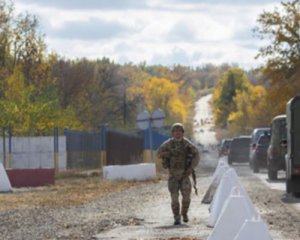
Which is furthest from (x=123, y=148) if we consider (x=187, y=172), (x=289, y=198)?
(x=187, y=172)

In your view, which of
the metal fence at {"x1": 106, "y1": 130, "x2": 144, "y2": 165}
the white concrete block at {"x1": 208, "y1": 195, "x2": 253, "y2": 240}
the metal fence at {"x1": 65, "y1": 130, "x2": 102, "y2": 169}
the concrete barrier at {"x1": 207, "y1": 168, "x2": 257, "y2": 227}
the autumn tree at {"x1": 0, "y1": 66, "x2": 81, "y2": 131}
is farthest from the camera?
the autumn tree at {"x1": 0, "y1": 66, "x2": 81, "y2": 131}

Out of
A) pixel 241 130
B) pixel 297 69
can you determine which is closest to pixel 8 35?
pixel 297 69

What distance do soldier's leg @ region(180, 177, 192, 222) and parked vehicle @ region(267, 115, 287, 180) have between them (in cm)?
1768

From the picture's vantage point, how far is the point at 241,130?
18925cm

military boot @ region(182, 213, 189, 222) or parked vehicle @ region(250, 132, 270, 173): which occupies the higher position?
parked vehicle @ region(250, 132, 270, 173)

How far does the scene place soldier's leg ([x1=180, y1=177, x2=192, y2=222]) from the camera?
17453 millimetres

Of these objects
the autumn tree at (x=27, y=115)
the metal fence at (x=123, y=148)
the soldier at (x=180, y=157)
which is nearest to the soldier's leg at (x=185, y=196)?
the soldier at (x=180, y=157)

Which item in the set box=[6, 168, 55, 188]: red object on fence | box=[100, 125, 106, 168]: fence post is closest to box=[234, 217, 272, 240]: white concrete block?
box=[6, 168, 55, 188]: red object on fence

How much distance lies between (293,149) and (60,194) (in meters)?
6.33

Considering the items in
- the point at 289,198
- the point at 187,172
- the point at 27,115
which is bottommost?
the point at 289,198

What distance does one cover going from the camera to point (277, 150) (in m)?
35.9

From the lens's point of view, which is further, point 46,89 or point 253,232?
point 46,89

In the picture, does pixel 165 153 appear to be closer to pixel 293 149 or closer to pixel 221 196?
pixel 221 196

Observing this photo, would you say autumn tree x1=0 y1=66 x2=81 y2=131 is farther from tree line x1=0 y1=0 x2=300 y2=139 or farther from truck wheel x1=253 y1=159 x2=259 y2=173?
truck wheel x1=253 y1=159 x2=259 y2=173
